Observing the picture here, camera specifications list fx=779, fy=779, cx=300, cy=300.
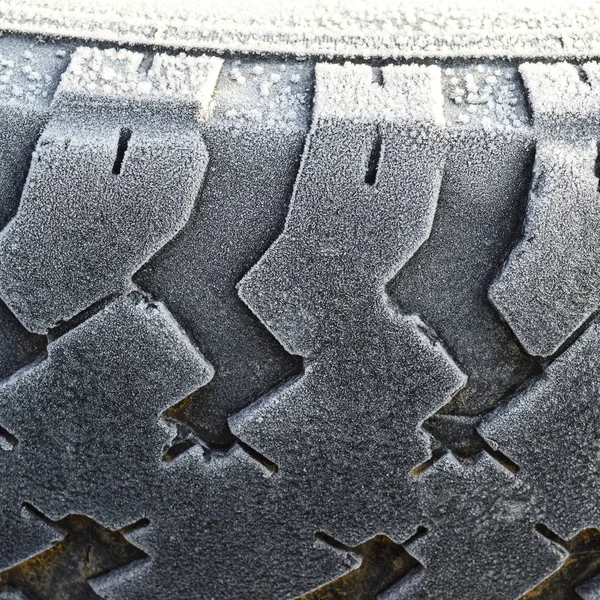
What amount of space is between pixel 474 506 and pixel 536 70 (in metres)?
0.41

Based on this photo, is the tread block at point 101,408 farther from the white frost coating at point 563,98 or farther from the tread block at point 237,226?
the white frost coating at point 563,98

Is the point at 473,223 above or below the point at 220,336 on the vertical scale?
above

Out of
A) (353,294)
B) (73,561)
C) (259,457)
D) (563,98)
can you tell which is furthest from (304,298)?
(73,561)

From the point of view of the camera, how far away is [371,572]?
790mm

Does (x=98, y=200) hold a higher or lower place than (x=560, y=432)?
higher

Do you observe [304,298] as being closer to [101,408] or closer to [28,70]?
[101,408]

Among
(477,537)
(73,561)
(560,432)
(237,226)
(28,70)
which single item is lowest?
(73,561)

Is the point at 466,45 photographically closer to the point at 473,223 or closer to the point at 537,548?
the point at 473,223

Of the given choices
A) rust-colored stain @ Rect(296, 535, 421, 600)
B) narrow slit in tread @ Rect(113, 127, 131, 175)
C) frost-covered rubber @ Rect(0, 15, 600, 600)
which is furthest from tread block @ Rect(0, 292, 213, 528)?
rust-colored stain @ Rect(296, 535, 421, 600)

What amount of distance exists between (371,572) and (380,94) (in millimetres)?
469

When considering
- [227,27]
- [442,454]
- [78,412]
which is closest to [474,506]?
[442,454]

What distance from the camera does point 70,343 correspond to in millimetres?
703

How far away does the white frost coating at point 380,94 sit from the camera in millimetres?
675

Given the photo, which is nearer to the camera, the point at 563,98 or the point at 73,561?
the point at 563,98
